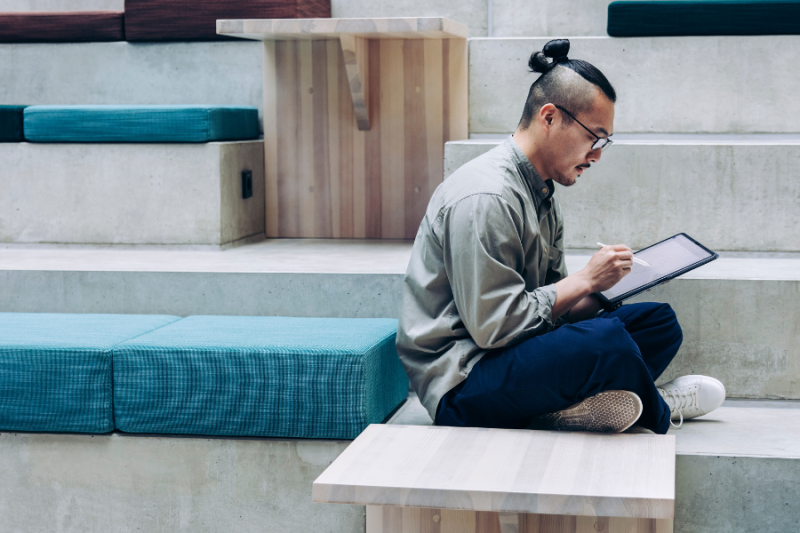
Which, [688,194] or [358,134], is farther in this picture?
[358,134]

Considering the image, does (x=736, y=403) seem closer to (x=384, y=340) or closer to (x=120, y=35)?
(x=384, y=340)

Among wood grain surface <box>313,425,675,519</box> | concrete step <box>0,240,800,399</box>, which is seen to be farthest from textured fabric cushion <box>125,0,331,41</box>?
wood grain surface <box>313,425,675,519</box>

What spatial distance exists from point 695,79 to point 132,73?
1.97 m

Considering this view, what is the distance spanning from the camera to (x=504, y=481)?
1.33 metres

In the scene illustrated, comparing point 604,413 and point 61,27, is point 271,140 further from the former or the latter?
point 604,413

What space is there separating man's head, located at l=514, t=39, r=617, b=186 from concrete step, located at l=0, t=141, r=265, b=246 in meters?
1.32

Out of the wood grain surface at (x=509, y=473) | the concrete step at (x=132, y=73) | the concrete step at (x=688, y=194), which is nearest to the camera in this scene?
the wood grain surface at (x=509, y=473)

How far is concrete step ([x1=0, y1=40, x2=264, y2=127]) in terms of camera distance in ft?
10.7

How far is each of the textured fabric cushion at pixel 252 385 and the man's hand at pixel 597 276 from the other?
15.2 inches

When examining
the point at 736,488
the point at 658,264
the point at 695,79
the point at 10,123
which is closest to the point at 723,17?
the point at 695,79

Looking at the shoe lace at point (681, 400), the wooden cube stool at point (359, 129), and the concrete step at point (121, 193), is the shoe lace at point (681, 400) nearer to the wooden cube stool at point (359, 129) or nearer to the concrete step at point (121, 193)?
the wooden cube stool at point (359, 129)

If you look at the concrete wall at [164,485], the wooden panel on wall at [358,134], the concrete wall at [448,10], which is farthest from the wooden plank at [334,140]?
the concrete wall at [164,485]

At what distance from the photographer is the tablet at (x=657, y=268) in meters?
1.70

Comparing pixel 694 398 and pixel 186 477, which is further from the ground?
pixel 694 398
